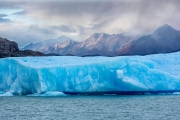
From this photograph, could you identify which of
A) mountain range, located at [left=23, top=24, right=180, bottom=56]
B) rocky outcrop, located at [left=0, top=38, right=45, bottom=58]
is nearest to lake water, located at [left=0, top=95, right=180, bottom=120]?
rocky outcrop, located at [left=0, top=38, right=45, bottom=58]

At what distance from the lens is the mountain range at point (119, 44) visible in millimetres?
77875

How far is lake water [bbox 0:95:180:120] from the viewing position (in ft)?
65.5

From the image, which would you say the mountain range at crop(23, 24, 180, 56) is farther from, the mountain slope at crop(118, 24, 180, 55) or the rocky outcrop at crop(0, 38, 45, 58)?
the rocky outcrop at crop(0, 38, 45, 58)

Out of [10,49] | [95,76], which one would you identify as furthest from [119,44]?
[95,76]

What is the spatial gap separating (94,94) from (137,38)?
175ft

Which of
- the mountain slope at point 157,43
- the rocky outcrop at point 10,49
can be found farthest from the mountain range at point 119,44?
the rocky outcrop at point 10,49

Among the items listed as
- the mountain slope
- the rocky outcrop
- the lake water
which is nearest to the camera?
the lake water

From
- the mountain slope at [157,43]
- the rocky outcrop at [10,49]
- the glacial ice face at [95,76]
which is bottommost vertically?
the glacial ice face at [95,76]

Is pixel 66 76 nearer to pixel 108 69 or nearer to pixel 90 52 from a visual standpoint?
pixel 108 69

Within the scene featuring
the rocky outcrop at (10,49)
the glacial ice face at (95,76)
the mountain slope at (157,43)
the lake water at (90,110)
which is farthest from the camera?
the mountain slope at (157,43)

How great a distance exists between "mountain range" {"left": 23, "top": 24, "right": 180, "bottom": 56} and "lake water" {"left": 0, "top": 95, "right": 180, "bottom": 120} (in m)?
49.7

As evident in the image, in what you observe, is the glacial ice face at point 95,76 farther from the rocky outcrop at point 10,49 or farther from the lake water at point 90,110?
the rocky outcrop at point 10,49

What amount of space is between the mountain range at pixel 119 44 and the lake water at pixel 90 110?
4970cm

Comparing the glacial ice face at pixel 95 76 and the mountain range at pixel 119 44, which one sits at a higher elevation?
the mountain range at pixel 119 44
